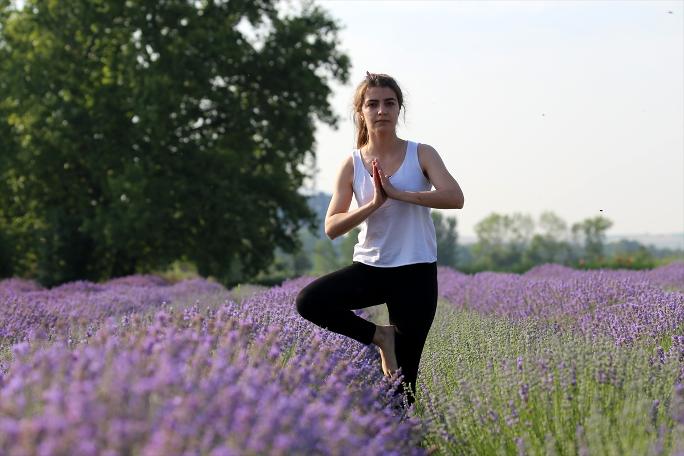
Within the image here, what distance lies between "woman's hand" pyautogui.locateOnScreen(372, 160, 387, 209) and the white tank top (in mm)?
243

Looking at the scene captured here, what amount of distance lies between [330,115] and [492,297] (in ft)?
44.8

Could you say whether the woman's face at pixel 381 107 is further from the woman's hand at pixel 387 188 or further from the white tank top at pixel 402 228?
the woman's hand at pixel 387 188

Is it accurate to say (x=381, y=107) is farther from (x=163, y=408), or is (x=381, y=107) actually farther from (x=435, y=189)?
(x=163, y=408)

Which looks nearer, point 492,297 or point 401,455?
point 401,455

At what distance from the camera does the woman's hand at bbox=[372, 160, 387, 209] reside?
369 centimetres

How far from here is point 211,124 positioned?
66.7 ft

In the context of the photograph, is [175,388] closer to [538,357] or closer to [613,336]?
[538,357]

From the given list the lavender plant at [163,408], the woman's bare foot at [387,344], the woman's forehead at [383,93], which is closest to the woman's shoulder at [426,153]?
the woman's forehead at [383,93]

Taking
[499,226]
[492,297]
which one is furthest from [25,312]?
[499,226]

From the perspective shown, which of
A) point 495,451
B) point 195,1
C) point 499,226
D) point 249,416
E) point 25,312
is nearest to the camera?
point 249,416

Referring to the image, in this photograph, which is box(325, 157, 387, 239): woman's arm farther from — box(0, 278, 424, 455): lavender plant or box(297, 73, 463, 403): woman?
box(0, 278, 424, 455): lavender plant

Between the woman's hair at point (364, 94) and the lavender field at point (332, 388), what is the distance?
1.06 m

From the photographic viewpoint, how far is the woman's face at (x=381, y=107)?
13.3ft

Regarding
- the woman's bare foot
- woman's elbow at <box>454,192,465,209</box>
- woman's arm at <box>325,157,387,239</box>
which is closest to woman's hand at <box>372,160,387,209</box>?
woman's arm at <box>325,157,387,239</box>
